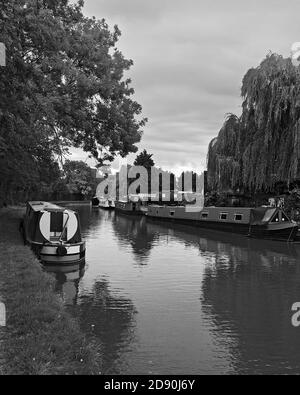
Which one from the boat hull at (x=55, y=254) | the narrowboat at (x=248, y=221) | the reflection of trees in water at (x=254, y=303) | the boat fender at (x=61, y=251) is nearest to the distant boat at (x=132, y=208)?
the narrowboat at (x=248, y=221)

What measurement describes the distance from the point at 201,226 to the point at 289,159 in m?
10.8

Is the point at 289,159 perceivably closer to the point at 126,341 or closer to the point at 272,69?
the point at 272,69

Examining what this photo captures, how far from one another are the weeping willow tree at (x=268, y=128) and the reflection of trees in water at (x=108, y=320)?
15910 millimetres

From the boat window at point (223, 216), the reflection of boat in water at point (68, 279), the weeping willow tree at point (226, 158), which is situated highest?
the weeping willow tree at point (226, 158)

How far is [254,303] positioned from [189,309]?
74.8 inches

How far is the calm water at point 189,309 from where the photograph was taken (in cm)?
732

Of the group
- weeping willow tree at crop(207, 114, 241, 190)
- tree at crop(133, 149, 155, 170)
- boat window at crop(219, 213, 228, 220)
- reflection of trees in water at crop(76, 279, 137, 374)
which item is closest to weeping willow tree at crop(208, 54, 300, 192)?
weeping willow tree at crop(207, 114, 241, 190)

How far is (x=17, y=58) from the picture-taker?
902 centimetres

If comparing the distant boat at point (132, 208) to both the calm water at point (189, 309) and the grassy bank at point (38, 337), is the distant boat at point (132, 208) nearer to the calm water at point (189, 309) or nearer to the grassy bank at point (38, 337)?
the calm water at point (189, 309)

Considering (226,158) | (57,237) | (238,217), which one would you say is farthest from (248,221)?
(57,237)

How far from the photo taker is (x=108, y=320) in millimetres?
9508

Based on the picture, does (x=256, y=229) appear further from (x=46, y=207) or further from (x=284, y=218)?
(x=46, y=207)
